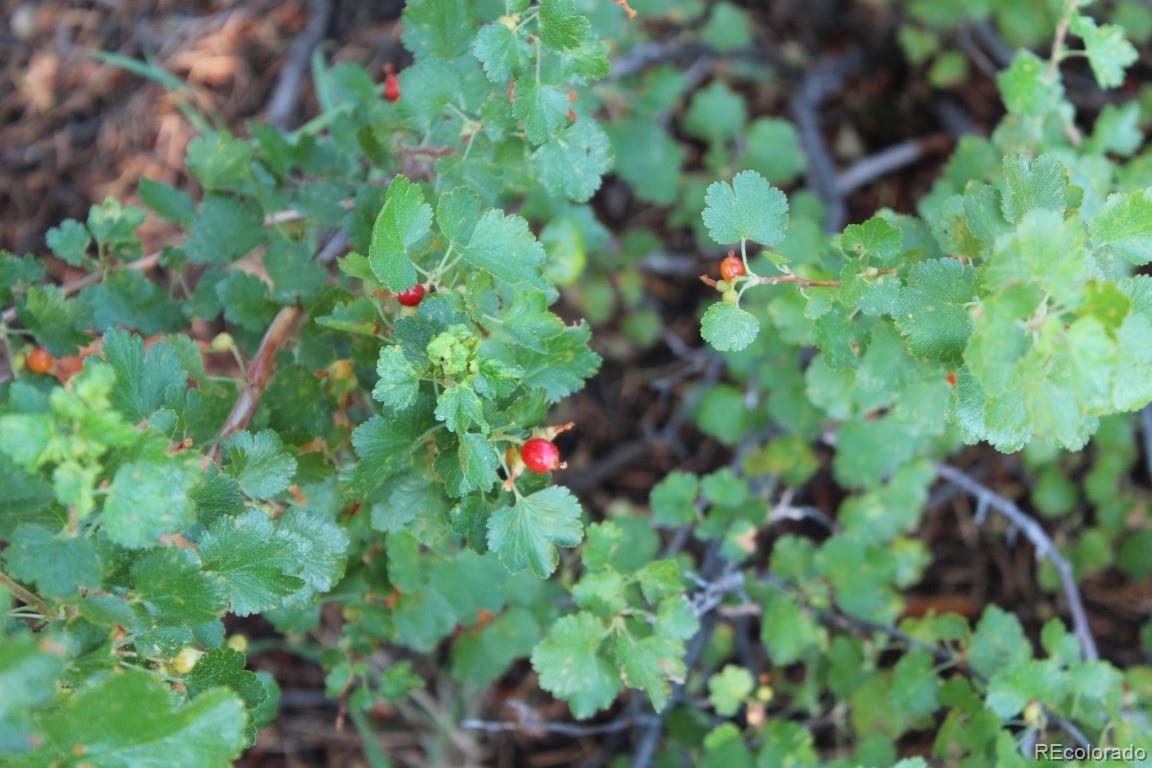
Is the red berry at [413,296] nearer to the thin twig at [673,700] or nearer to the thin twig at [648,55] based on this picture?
the thin twig at [673,700]

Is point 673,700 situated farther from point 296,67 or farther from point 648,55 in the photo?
point 296,67

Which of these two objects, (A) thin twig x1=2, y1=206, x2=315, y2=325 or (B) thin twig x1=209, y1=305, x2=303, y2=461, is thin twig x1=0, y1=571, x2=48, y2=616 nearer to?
(B) thin twig x1=209, y1=305, x2=303, y2=461

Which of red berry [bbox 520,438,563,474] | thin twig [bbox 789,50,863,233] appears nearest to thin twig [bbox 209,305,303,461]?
red berry [bbox 520,438,563,474]

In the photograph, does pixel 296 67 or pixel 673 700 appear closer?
pixel 673 700

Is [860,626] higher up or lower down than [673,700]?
higher up

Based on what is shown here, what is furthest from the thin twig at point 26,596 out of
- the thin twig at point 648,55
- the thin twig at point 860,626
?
the thin twig at point 648,55

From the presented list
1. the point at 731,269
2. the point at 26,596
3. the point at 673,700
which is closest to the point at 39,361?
the point at 26,596
